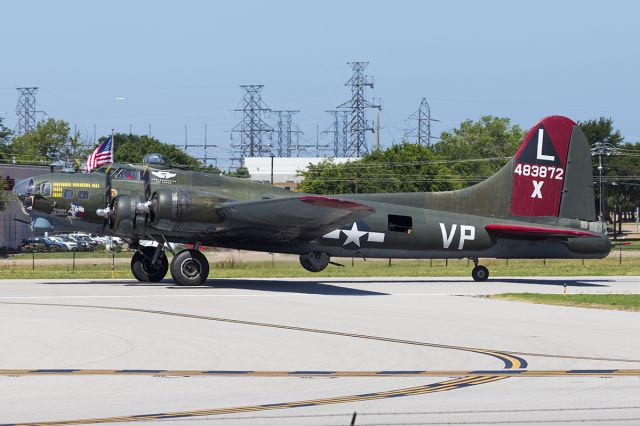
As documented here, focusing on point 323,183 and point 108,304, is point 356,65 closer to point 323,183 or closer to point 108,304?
point 323,183

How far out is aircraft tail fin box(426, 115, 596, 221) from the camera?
38156mm

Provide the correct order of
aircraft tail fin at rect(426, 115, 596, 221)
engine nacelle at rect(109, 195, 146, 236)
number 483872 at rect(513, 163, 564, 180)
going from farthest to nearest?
number 483872 at rect(513, 163, 564, 180) → aircraft tail fin at rect(426, 115, 596, 221) → engine nacelle at rect(109, 195, 146, 236)

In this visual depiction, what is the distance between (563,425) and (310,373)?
5245 mm

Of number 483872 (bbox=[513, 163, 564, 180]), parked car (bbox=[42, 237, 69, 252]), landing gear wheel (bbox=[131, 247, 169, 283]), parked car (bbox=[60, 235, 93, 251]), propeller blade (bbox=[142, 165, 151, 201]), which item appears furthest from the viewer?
parked car (bbox=[60, 235, 93, 251])

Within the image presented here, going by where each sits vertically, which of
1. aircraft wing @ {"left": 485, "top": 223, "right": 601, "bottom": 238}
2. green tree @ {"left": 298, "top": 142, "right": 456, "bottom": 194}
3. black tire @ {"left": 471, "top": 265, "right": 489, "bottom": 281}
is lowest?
black tire @ {"left": 471, "top": 265, "right": 489, "bottom": 281}

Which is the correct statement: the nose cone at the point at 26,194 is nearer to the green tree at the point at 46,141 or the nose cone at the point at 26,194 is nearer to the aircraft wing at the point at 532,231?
the aircraft wing at the point at 532,231

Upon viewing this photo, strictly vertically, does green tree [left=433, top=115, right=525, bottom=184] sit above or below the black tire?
above

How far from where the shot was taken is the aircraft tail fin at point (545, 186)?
3816 cm

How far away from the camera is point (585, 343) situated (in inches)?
778

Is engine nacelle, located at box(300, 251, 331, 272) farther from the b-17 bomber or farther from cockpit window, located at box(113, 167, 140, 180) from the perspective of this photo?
cockpit window, located at box(113, 167, 140, 180)

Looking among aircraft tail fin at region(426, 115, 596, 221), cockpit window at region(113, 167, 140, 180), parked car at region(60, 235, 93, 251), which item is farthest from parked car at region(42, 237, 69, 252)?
aircraft tail fin at region(426, 115, 596, 221)

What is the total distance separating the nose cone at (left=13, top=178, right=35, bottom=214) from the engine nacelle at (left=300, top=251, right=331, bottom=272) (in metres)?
10.2

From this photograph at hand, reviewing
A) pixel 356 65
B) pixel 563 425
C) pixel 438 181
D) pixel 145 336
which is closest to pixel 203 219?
pixel 145 336

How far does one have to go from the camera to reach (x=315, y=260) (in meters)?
35.9
